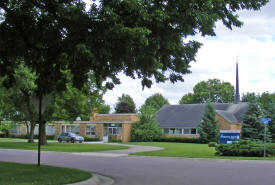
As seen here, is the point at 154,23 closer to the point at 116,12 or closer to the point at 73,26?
the point at 116,12

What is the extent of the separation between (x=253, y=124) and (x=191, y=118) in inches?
648

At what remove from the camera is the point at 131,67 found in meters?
12.2

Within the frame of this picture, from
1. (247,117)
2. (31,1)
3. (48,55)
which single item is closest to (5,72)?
(48,55)

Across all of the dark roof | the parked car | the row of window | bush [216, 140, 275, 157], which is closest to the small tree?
the dark roof

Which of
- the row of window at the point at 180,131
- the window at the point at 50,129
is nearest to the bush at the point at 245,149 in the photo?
the row of window at the point at 180,131

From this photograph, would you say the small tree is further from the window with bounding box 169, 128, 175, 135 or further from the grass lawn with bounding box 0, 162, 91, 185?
the grass lawn with bounding box 0, 162, 91, 185

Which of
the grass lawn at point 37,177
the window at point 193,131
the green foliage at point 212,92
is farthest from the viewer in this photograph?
the green foliage at point 212,92

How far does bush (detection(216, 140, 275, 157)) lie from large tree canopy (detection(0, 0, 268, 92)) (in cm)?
1177

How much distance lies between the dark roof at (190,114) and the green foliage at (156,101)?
40.6m

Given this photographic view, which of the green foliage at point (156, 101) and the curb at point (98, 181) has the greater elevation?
the green foliage at point (156, 101)

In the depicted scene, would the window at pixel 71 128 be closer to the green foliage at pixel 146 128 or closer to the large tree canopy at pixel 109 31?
→ the green foliage at pixel 146 128

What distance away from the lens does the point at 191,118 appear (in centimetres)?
5684

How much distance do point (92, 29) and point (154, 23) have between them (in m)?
1.71

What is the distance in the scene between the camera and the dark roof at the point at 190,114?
55.3m
